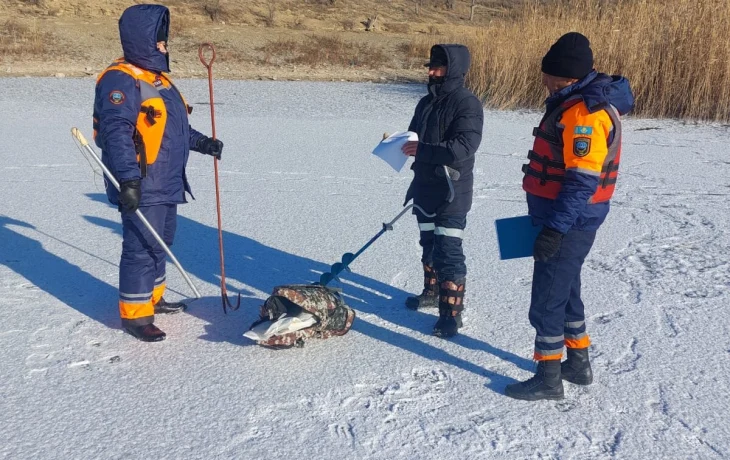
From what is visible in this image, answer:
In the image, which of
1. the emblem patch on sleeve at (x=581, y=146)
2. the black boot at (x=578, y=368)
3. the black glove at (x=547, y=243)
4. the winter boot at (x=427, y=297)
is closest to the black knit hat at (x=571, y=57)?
the emblem patch on sleeve at (x=581, y=146)

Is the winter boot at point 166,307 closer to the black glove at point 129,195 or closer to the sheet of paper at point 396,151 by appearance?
the black glove at point 129,195

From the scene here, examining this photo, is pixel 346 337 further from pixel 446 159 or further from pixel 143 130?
pixel 143 130

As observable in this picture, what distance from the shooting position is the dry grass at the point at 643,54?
31.3 ft

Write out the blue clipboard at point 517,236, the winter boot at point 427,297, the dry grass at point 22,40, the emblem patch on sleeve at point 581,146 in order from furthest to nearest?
the dry grass at point 22,40, the winter boot at point 427,297, the blue clipboard at point 517,236, the emblem patch on sleeve at point 581,146

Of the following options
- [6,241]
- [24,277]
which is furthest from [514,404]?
[6,241]

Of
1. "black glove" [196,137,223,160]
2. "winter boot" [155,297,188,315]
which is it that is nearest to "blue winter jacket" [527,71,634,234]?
"black glove" [196,137,223,160]

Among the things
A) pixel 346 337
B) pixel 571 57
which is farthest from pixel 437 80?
pixel 346 337

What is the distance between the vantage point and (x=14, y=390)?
124 inches

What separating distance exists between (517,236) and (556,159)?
1.41 feet

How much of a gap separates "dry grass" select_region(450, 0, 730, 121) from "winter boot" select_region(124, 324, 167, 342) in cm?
736

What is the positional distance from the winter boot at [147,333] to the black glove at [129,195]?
0.59 m

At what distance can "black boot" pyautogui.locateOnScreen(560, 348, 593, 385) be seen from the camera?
3.31m

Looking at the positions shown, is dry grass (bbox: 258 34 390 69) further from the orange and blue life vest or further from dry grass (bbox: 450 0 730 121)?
the orange and blue life vest

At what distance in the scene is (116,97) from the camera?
11.1 ft
